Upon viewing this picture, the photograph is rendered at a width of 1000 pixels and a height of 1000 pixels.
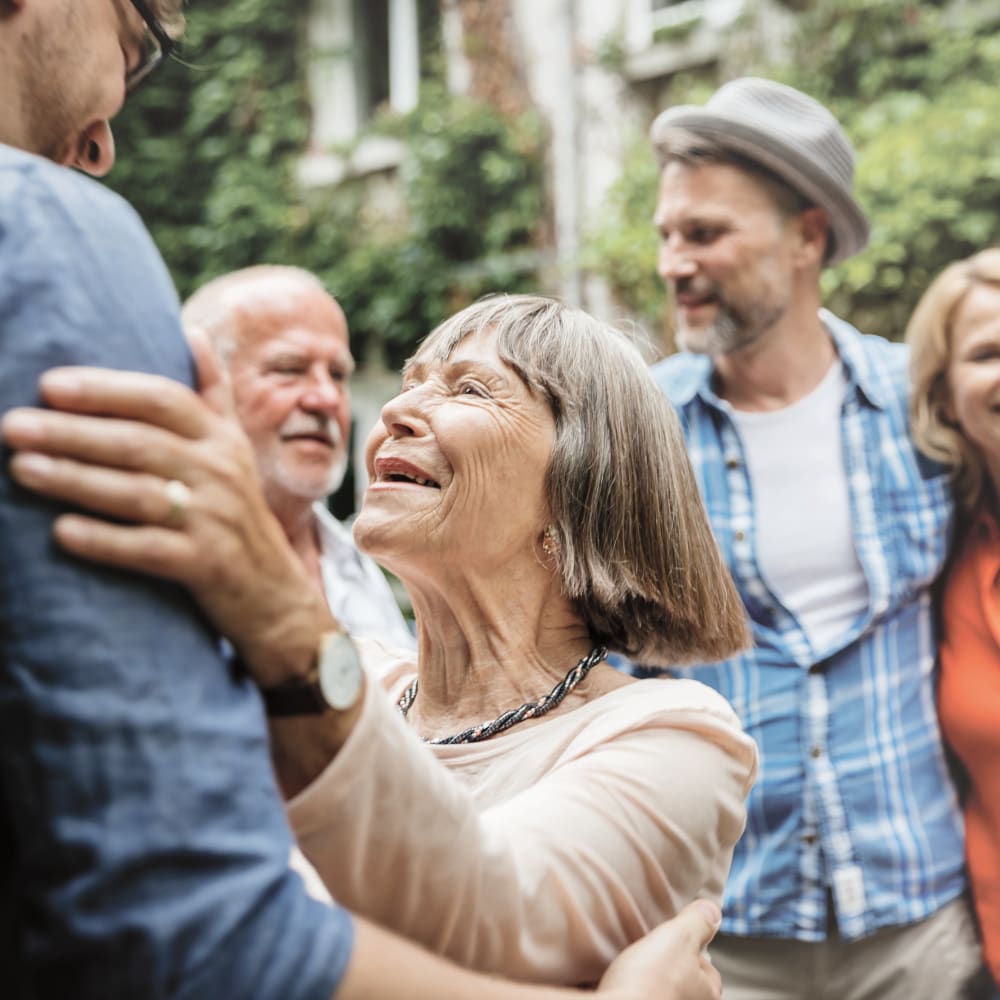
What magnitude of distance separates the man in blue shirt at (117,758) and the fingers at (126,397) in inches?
0.6

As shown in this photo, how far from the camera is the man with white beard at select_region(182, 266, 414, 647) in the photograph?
364 cm

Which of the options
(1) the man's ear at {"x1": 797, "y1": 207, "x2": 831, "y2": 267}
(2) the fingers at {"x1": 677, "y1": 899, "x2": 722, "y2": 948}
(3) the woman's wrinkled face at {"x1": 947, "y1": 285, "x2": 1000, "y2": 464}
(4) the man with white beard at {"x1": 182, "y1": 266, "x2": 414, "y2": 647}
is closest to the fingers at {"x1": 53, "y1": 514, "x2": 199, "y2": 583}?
(2) the fingers at {"x1": 677, "y1": 899, "x2": 722, "y2": 948}

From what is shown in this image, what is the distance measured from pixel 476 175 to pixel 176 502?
8108 mm

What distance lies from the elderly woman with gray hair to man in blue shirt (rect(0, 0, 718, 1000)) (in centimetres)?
4

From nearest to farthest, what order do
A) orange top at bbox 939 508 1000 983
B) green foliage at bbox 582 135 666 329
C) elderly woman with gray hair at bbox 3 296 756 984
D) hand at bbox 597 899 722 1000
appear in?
elderly woman with gray hair at bbox 3 296 756 984, hand at bbox 597 899 722 1000, orange top at bbox 939 508 1000 983, green foliage at bbox 582 135 666 329

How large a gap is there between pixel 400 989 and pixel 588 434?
108cm

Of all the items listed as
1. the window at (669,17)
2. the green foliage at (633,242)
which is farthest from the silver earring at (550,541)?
the window at (669,17)

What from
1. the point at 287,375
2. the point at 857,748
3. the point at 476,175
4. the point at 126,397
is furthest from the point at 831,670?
the point at 476,175

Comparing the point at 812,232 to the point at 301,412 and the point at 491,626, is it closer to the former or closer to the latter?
the point at 301,412

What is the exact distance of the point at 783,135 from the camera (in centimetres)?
350

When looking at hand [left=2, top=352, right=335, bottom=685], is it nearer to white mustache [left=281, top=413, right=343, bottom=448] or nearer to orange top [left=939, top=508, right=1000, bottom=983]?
orange top [left=939, top=508, right=1000, bottom=983]

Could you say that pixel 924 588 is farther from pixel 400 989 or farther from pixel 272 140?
pixel 272 140

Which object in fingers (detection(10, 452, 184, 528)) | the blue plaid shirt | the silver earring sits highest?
fingers (detection(10, 452, 184, 528))

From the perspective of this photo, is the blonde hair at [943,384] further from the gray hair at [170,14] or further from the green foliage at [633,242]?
the green foliage at [633,242]
